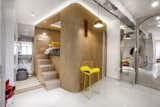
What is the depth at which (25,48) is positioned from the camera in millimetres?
5234

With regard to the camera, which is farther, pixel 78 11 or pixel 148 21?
pixel 148 21

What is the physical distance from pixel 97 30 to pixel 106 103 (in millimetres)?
3133

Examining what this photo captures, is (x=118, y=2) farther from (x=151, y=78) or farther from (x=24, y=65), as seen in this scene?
(x=24, y=65)

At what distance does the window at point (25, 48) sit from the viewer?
5098 mm

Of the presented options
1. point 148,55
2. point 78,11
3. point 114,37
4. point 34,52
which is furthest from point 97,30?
point 34,52

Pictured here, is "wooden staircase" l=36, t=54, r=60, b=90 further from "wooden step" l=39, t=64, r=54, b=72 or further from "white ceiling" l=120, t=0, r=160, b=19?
"white ceiling" l=120, t=0, r=160, b=19

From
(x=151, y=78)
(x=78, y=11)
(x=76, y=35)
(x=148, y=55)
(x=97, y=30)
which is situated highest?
(x=78, y=11)

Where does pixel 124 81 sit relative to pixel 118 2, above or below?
below

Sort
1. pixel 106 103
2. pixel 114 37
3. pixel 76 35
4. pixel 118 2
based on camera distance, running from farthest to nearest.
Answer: pixel 114 37
pixel 76 35
pixel 118 2
pixel 106 103

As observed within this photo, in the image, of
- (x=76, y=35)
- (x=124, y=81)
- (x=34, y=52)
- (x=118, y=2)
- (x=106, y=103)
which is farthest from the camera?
(x=34, y=52)

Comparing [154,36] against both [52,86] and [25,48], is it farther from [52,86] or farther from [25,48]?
[25,48]

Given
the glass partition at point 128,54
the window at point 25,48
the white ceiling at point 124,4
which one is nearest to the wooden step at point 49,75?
the window at point 25,48

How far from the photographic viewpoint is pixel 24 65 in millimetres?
5125

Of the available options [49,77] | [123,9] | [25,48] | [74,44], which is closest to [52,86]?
[49,77]
